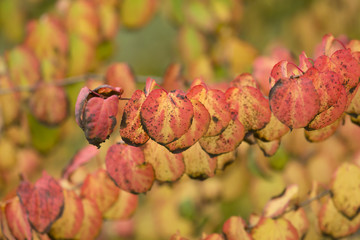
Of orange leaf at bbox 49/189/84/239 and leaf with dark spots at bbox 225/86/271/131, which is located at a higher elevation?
leaf with dark spots at bbox 225/86/271/131

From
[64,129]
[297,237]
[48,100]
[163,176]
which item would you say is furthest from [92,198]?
[64,129]

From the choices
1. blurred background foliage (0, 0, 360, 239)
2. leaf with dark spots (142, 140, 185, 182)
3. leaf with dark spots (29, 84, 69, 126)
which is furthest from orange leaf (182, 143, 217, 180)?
leaf with dark spots (29, 84, 69, 126)

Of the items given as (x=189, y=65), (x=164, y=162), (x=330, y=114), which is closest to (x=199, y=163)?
(x=164, y=162)

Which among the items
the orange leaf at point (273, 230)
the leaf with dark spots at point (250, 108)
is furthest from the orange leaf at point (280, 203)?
the leaf with dark spots at point (250, 108)

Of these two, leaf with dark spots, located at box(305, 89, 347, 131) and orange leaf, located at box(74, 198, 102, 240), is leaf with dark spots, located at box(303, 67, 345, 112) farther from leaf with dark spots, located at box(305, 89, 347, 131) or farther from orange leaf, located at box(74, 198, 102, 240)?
orange leaf, located at box(74, 198, 102, 240)

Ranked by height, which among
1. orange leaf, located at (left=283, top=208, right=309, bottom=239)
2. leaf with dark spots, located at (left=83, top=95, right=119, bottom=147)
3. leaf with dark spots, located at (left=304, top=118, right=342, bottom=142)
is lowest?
orange leaf, located at (left=283, top=208, right=309, bottom=239)
